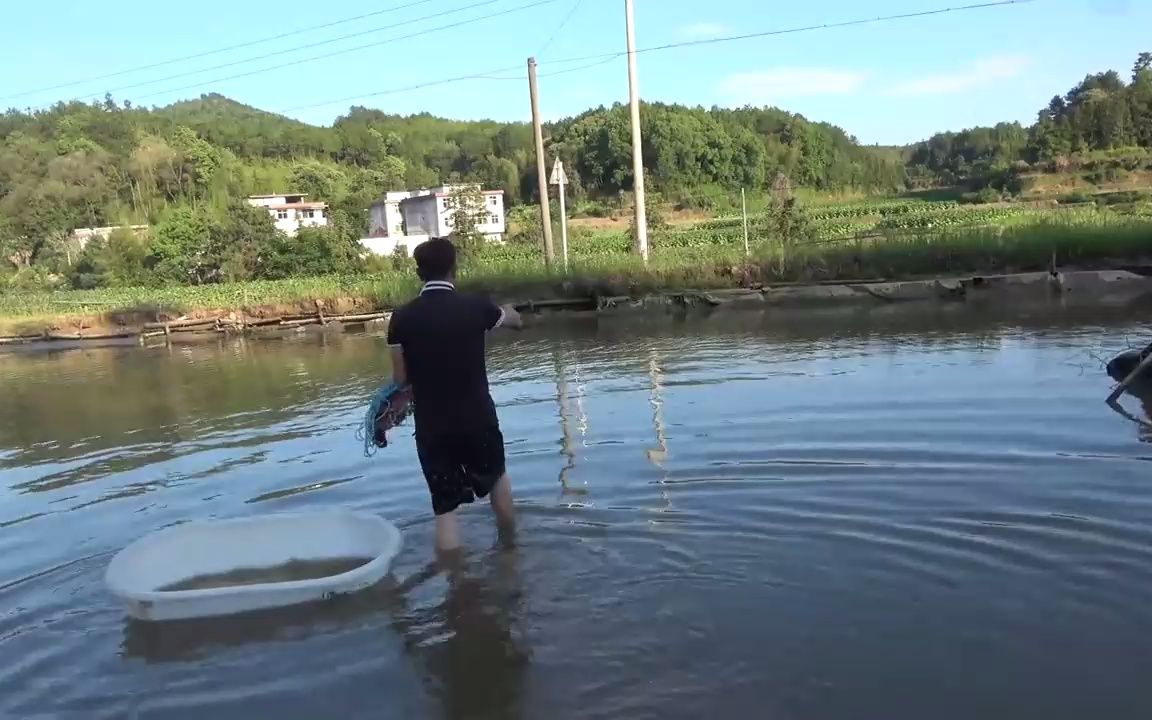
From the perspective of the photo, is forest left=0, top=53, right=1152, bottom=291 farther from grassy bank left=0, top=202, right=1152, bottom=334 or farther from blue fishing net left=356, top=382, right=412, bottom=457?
blue fishing net left=356, top=382, right=412, bottom=457

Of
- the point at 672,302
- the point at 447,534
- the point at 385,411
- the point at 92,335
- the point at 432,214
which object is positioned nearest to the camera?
the point at 447,534

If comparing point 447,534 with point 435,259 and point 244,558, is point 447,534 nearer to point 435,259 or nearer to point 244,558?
point 244,558

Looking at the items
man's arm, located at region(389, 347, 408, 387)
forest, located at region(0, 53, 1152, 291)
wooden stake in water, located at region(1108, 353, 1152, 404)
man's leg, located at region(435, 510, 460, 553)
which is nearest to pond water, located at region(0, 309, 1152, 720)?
man's leg, located at region(435, 510, 460, 553)

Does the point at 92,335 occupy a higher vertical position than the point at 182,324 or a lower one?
lower

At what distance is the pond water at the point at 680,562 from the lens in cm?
323

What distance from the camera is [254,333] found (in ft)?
71.3

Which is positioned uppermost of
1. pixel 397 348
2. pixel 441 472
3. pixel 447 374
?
pixel 397 348

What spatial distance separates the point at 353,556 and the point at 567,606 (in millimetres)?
1272

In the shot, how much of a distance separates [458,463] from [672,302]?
13.9 metres

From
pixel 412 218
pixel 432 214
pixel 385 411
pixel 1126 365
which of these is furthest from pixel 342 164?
pixel 385 411

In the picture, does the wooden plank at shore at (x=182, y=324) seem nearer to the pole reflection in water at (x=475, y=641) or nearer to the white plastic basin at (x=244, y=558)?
the white plastic basin at (x=244, y=558)

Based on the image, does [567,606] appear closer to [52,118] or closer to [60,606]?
[60,606]

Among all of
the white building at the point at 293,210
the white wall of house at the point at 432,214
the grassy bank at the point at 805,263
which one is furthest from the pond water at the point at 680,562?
the white building at the point at 293,210

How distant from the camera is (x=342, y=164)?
8656cm
